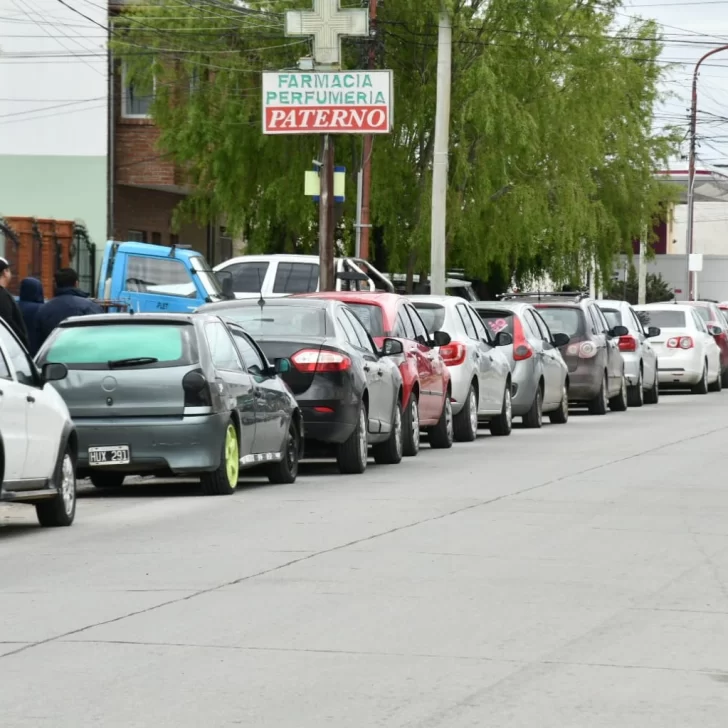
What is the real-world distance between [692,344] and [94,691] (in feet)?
98.6

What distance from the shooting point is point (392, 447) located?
19094 millimetres

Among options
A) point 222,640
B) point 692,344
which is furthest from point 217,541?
point 692,344

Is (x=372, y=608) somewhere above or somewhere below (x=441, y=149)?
below

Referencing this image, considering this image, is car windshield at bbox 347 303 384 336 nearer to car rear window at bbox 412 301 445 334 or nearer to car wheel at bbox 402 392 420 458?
car wheel at bbox 402 392 420 458

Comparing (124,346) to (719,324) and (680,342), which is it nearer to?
(680,342)

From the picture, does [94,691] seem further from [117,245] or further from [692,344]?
[692,344]

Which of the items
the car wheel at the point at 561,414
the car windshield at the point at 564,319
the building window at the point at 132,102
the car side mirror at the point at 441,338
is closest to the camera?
the car side mirror at the point at 441,338

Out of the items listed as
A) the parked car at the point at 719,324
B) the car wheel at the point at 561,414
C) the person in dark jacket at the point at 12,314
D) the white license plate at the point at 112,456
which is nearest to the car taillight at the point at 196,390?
the white license plate at the point at 112,456

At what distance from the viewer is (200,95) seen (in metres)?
40.2

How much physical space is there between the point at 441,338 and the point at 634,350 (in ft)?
39.4

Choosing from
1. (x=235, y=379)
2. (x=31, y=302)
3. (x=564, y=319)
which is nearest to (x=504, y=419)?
(x=564, y=319)

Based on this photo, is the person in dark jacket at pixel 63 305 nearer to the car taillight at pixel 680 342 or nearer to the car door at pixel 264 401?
the car door at pixel 264 401

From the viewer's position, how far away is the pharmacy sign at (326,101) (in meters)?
29.8

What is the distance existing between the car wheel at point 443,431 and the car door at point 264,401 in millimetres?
5166
